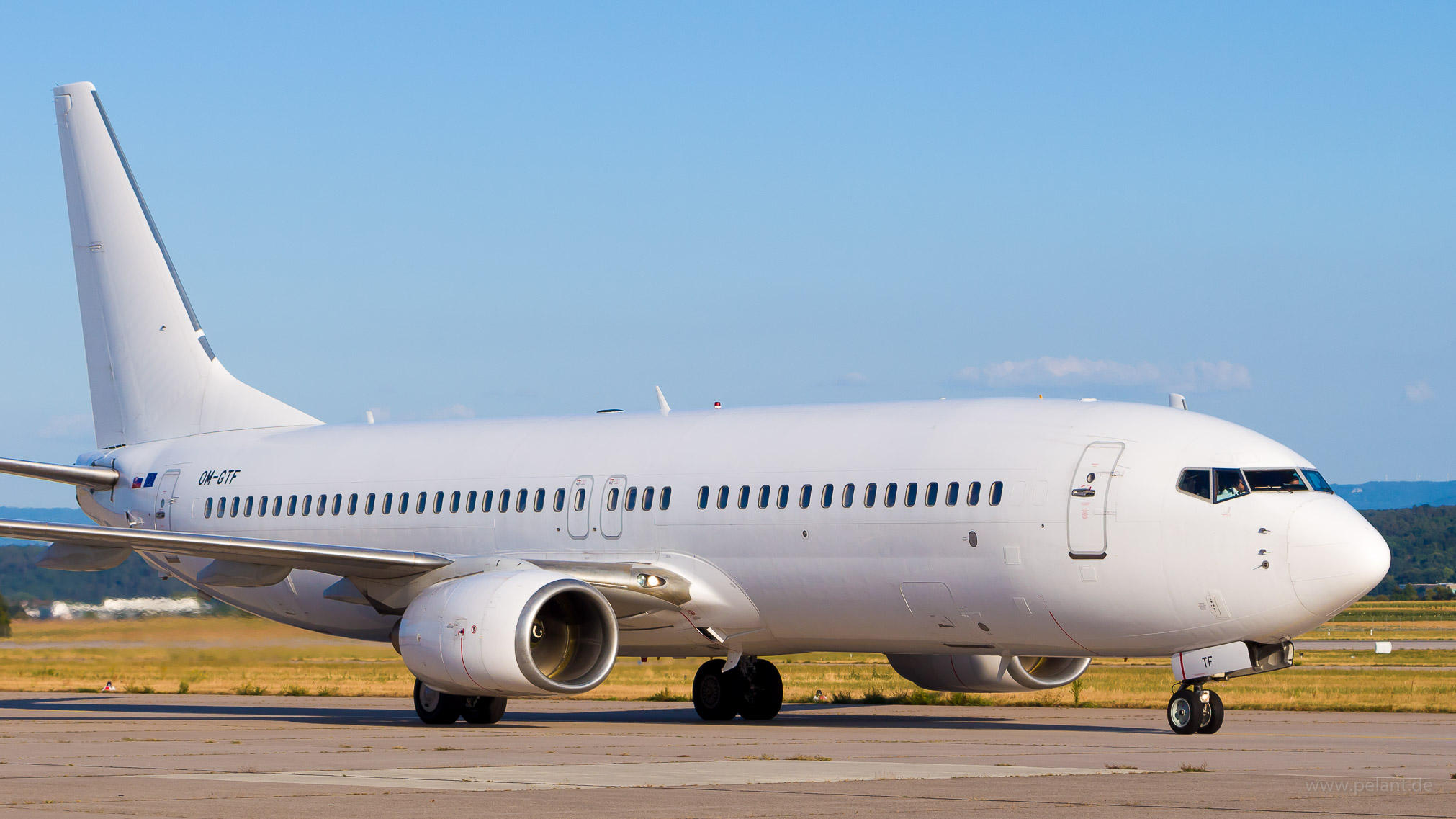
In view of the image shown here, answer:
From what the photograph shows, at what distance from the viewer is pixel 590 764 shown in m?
17.0

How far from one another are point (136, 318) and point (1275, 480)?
2021 centimetres

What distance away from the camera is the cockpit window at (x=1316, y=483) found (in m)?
20.7

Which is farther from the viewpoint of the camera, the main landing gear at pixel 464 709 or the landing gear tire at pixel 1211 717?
the main landing gear at pixel 464 709

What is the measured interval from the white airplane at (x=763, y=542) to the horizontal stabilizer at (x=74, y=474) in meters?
0.07

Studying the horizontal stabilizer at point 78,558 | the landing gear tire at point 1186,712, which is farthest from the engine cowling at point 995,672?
the horizontal stabilizer at point 78,558

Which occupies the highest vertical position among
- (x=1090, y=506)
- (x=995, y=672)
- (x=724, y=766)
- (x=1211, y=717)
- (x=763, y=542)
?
(x=1090, y=506)

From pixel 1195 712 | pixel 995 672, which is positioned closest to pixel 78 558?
pixel 995 672

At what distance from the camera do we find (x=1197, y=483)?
808 inches

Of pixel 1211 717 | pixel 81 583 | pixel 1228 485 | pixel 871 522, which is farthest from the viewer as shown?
pixel 81 583

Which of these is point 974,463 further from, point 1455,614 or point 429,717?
point 1455,614

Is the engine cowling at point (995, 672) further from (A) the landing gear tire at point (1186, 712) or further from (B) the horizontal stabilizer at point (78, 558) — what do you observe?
(B) the horizontal stabilizer at point (78, 558)

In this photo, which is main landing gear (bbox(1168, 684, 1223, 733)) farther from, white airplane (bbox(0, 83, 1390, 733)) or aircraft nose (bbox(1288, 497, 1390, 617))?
aircraft nose (bbox(1288, 497, 1390, 617))

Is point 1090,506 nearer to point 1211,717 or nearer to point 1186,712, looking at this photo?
point 1186,712

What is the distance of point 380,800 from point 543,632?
9.90m
